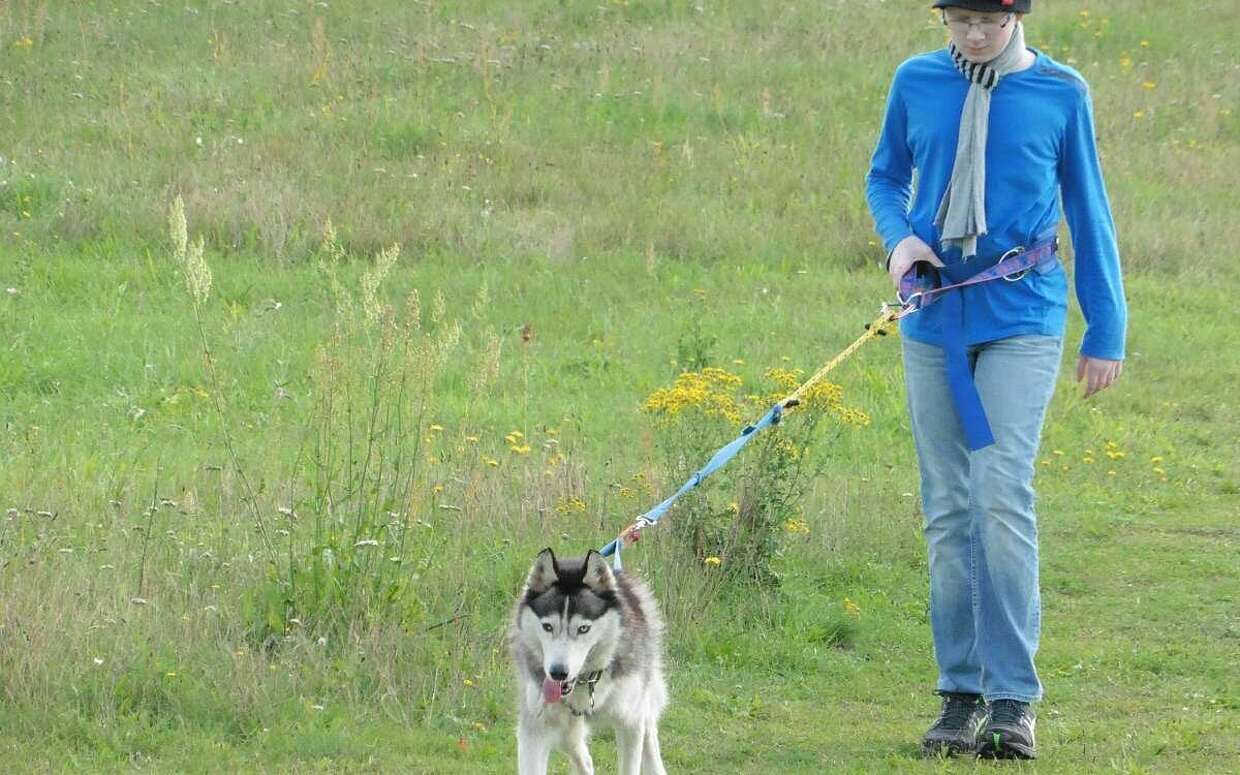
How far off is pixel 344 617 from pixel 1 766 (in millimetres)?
1388

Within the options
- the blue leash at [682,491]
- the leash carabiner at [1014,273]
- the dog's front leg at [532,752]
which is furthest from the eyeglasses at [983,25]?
the dog's front leg at [532,752]

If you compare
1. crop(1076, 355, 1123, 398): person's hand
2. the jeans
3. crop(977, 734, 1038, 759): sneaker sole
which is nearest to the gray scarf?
the jeans

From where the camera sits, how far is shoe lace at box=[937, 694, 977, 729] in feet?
19.9

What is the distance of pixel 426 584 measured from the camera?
726 cm

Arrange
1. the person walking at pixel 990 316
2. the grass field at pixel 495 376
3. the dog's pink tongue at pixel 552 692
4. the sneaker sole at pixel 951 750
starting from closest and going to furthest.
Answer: the dog's pink tongue at pixel 552 692
the person walking at pixel 990 316
the sneaker sole at pixel 951 750
the grass field at pixel 495 376

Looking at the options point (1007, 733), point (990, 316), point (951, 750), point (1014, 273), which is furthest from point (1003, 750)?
point (1014, 273)

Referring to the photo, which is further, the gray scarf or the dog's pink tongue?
the gray scarf

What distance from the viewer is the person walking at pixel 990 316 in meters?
5.76

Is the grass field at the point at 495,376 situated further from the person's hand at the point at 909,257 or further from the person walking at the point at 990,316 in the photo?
the person's hand at the point at 909,257

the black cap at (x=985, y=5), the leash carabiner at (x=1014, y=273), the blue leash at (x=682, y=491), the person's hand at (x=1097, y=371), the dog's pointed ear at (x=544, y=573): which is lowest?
the dog's pointed ear at (x=544, y=573)

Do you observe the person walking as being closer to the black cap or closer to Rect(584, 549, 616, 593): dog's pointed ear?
the black cap

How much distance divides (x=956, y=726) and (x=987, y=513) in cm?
76

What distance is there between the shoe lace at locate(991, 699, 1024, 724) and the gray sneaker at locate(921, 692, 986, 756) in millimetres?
48

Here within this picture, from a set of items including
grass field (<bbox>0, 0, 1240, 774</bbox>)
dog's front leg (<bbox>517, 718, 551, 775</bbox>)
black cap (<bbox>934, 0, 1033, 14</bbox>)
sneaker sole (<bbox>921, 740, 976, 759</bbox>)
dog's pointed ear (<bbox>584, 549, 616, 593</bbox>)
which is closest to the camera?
dog's front leg (<bbox>517, 718, 551, 775</bbox>)
